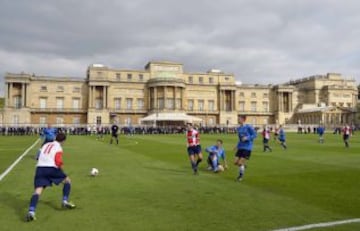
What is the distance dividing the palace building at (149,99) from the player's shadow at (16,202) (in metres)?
77.7

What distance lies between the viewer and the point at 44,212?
8.88 meters

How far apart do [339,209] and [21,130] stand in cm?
6854

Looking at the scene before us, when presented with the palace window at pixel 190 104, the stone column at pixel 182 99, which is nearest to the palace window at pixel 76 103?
the stone column at pixel 182 99

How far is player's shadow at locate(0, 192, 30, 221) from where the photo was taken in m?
8.91

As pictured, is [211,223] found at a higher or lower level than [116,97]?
lower

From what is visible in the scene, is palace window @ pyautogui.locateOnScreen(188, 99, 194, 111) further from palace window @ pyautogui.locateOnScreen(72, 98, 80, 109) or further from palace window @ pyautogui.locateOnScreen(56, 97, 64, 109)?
palace window @ pyautogui.locateOnScreen(56, 97, 64, 109)

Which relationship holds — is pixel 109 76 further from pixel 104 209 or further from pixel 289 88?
pixel 104 209

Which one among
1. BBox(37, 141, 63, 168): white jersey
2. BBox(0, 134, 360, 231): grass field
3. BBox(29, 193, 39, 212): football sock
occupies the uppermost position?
BBox(37, 141, 63, 168): white jersey

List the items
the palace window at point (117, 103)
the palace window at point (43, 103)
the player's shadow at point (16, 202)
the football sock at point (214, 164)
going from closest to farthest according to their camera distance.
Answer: the player's shadow at point (16, 202)
the football sock at point (214, 164)
the palace window at point (43, 103)
the palace window at point (117, 103)

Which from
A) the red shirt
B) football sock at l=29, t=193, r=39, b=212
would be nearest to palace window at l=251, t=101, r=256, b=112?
the red shirt

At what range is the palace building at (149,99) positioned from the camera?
314ft

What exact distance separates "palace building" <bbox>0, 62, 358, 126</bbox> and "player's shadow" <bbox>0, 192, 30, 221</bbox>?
77.7 m

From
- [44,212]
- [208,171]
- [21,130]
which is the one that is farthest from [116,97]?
[44,212]

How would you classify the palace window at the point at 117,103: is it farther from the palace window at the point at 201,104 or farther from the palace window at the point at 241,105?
the palace window at the point at 241,105
